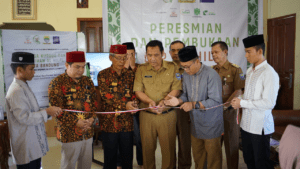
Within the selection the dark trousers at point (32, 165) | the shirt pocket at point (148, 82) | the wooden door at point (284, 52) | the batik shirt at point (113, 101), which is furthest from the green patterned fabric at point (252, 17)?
the dark trousers at point (32, 165)

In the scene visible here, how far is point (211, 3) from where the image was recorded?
15.6 ft

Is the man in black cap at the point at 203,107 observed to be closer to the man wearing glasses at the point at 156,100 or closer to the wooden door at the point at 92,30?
the man wearing glasses at the point at 156,100

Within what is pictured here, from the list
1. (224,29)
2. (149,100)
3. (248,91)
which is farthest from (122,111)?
(224,29)

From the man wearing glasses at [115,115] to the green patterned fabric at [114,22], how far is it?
2175mm

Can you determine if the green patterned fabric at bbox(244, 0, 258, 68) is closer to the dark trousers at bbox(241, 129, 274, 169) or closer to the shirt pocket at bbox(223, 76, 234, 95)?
the shirt pocket at bbox(223, 76, 234, 95)

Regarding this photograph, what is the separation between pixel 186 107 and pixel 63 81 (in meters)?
1.32

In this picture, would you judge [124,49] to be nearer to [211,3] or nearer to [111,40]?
[111,40]

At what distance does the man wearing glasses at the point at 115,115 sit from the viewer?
2535mm

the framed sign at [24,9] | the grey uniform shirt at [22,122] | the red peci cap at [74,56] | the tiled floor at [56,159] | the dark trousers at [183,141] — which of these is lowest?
the tiled floor at [56,159]

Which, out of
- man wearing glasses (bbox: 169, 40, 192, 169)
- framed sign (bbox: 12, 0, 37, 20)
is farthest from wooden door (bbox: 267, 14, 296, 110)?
framed sign (bbox: 12, 0, 37, 20)

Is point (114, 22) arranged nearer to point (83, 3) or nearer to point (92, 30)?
point (92, 30)

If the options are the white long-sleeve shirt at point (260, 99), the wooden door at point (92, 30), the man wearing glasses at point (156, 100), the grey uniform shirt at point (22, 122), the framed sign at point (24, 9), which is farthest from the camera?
the wooden door at point (92, 30)

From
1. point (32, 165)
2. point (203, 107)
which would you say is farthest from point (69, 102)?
point (203, 107)

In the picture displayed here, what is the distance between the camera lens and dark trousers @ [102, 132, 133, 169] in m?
2.53
